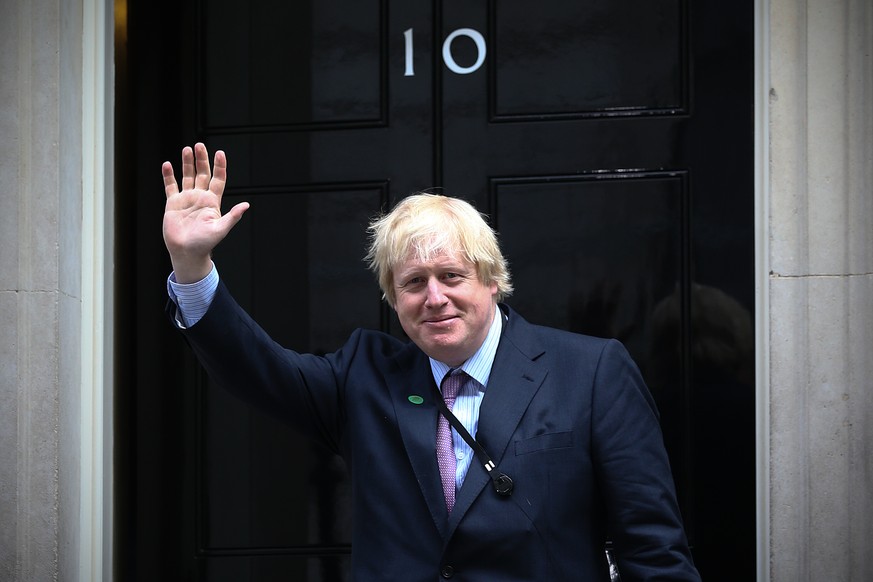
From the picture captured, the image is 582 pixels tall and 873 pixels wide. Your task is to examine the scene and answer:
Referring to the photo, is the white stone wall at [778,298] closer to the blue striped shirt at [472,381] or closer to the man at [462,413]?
the man at [462,413]

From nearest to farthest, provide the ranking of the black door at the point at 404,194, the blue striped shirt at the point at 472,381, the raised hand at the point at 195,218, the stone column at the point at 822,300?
the raised hand at the point at 195,218, the blue striped shirt at the point at 472,381, the stone column at the point at 822,300, the black door at the point at 404,194

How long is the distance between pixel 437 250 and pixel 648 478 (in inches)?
32.3

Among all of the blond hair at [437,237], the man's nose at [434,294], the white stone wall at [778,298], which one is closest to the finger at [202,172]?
the blond hair at [437,237]

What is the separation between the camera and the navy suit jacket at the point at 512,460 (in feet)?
8.81

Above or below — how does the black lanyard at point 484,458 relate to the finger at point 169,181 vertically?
below

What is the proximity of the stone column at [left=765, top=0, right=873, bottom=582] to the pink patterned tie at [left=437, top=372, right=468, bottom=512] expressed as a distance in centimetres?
131

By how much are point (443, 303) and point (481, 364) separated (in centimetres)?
25

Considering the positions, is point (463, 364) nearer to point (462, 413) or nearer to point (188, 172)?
point (462, 413)

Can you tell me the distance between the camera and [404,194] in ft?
13.5

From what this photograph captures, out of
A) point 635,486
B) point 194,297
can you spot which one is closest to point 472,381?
point 635,486

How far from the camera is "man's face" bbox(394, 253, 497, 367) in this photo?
110 inches

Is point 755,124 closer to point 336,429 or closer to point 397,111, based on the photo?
point 397,111

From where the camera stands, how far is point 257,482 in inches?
161

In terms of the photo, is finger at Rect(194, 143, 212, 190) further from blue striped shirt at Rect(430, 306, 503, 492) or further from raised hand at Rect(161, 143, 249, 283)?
blue striped shirt at Rect(430, 306, 503, 492)
